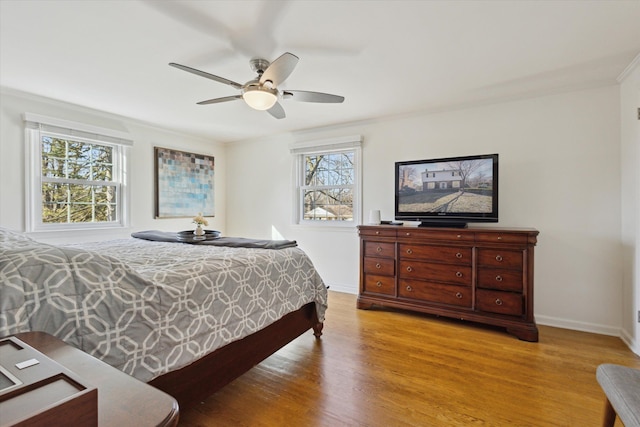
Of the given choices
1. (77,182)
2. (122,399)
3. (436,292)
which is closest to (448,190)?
(436,292)

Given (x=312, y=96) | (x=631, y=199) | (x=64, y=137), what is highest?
(x=312, y=96)

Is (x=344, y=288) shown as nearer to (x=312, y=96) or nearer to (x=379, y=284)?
(x=379, y=284)

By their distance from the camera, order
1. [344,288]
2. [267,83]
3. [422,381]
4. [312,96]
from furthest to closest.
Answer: [344,288] < [312,96] < [267,83] < [422,381]

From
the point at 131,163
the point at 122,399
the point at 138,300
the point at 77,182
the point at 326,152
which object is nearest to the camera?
the point at 122,399

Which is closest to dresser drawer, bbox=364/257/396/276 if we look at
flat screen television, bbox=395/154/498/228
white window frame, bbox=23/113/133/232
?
flat screen television, bbox=395/154/498/228

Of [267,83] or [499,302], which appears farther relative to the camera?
[499,302]

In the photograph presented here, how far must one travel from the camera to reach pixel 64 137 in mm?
3396

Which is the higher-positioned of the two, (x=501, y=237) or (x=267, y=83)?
(x=267, y=83)

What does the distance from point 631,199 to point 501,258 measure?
113 centimetres

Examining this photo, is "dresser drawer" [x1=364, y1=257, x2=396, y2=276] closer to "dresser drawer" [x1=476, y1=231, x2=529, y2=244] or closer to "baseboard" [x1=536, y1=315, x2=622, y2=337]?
"dresser drawer" [x1=476, y1=231, x2=529, y2=244]

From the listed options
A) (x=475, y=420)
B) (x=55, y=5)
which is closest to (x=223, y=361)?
(x=475, y=420)

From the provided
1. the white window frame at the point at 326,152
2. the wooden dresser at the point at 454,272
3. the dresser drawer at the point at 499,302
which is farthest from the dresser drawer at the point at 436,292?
the white window frame at the point at 326,152

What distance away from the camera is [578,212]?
2.90m

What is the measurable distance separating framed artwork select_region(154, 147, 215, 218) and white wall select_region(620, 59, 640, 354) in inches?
203
